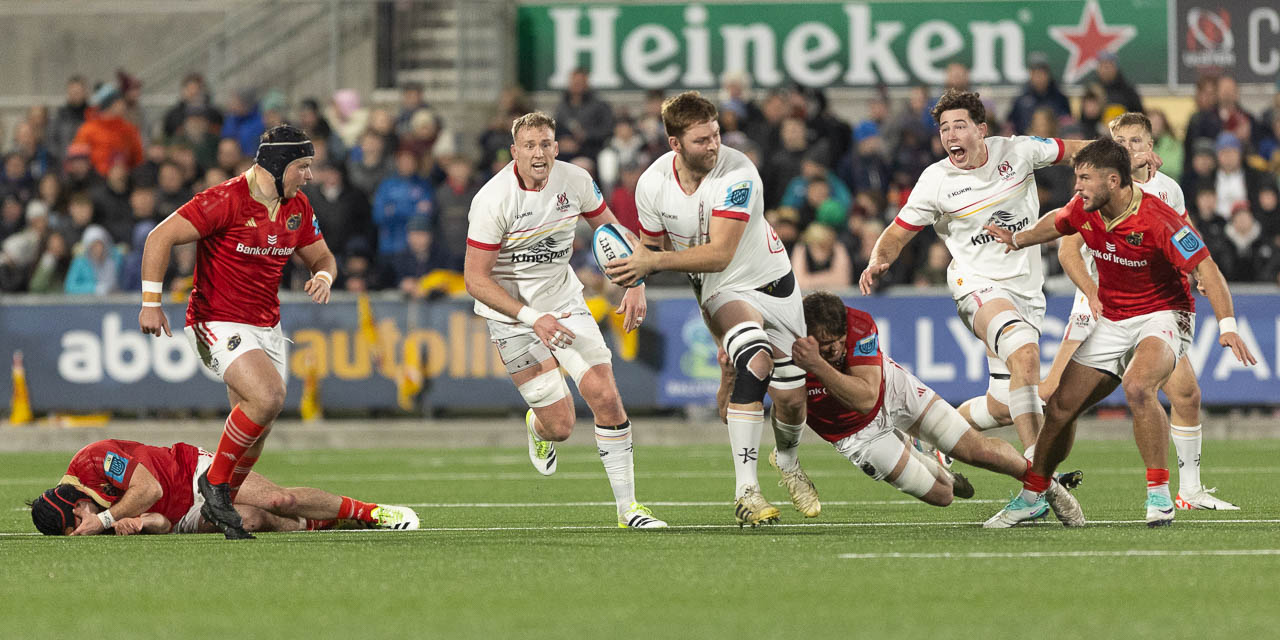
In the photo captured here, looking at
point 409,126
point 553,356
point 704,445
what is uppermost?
point 409,126

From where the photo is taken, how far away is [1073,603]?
264 inches

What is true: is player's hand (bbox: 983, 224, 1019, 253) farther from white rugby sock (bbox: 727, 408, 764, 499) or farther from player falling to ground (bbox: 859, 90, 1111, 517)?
white rugby sock (bbox: 727, 408, 764, 499)

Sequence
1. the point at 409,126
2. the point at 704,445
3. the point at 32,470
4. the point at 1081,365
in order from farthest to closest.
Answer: the point at 409,126, the point at 704,445, the point at 32,470, the point at 1081,365

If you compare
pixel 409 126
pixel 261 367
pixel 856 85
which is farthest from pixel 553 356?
pixel 856 85

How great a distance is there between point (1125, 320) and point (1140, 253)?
0.38 meters

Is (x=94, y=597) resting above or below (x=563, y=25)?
below

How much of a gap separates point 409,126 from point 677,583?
15.4 metres

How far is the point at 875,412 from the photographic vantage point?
988 centimetres

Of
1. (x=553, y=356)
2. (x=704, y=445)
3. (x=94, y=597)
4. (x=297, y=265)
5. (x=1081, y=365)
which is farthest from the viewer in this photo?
(x=297, y=265)

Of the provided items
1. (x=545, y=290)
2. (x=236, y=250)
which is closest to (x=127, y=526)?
→ (x=236, y=250)

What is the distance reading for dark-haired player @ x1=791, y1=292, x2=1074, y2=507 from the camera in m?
9.75

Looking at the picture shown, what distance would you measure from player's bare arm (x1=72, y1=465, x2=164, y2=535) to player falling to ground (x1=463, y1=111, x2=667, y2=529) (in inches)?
79.5

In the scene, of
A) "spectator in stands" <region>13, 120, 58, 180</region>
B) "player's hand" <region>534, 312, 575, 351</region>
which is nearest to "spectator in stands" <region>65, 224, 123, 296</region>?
"spectator in stands" <region>13, 120, 58, 180</region>

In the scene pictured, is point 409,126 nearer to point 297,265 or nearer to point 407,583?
point 297,265
